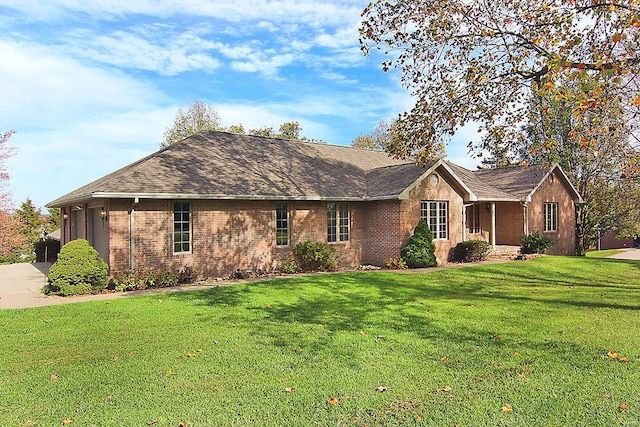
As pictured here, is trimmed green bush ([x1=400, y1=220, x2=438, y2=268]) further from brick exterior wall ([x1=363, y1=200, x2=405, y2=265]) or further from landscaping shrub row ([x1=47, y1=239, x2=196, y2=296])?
landscaping shrub row ([x1=47, y1=239, x2=196, y2=296])

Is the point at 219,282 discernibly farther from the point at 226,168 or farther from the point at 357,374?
the point at 357,374

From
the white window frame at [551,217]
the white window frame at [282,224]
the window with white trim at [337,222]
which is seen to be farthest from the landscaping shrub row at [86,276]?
the white window frame at [551,217]

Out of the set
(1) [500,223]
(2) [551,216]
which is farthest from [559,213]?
(1) [500,223]

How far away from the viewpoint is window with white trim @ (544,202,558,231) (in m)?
27.2

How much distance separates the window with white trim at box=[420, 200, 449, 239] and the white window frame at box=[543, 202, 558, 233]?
32.6 ft

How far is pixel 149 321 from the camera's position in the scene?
9.44 metres

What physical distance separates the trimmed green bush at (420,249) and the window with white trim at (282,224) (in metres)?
5.02

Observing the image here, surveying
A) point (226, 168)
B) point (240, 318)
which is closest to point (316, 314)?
point (240, 318)

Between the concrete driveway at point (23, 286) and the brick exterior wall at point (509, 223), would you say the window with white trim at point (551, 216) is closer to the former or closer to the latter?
the brick exterior wall at point (509, 223)

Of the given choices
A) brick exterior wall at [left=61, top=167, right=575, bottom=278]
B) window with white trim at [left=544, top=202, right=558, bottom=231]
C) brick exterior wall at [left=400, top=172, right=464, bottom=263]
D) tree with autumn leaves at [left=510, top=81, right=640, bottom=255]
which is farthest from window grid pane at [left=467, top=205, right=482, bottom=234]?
window with white trim at [left=544, top=202, right=558, bottom=231]

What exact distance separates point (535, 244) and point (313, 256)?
13963 mm

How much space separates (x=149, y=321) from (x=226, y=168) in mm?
9626

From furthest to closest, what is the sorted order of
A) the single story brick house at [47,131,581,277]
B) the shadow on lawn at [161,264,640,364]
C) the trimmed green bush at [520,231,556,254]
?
the trimmed green bush at [520,231,556,254]
the single story brick house at [47,131,581,277]
the shadow on lawn at [161,264,640,364]

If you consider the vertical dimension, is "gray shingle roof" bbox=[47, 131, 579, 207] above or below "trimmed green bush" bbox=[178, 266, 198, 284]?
above
